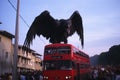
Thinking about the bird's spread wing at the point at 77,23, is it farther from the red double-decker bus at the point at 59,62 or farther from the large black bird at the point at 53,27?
the red double-decker bus at the point at 59,62

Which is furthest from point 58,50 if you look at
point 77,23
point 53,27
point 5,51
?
point 5,51

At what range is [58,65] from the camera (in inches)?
753

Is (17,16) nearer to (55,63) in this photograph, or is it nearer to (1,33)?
(55,63)

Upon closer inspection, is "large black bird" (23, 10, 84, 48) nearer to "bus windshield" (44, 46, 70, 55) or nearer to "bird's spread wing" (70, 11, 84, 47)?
"bird's spread wing" (70, 11, 84, 47)

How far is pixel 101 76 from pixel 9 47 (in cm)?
3086

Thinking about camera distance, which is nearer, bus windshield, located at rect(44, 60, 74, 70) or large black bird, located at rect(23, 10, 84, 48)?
bus windshield, located at rect(44, 60, 74, 70)

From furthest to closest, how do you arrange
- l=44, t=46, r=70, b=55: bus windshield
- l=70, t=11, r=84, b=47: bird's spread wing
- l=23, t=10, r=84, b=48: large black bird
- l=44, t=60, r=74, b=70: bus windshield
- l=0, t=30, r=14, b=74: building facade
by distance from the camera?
l=0, t=30, r=14, b=74: building facade, l=70, t=11, r=84, b=47: bird's spread wing, l=23, t=10, r=84, b=48: large black bird, l=44, t=46, r=70, b=55: bus windshield, l=44, t=60, r=74, b=70: bus windshield

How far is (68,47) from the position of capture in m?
19.4

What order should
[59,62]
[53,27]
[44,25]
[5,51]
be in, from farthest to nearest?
[5,51] < [44,25] < [53,27] < [59,62]

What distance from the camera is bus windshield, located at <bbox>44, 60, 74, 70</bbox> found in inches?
747

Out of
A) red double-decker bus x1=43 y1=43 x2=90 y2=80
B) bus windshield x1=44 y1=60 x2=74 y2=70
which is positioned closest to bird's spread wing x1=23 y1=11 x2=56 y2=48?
red double-decker bus x1=43 y1=43 x2=90 y2=80

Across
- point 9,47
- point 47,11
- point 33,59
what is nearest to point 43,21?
point 47,11

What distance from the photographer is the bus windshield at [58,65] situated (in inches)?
747

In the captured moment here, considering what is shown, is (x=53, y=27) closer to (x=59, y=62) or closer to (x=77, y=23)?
(x=77, y=23)
